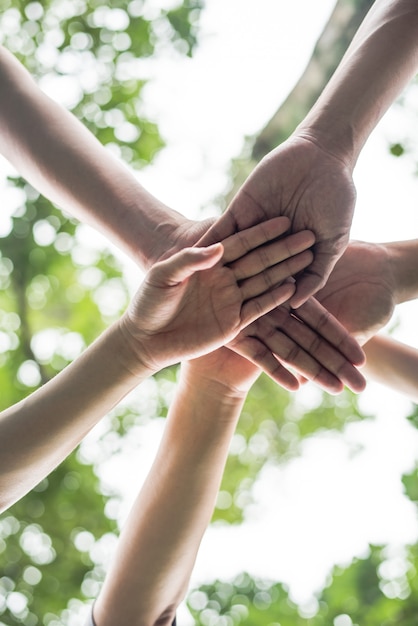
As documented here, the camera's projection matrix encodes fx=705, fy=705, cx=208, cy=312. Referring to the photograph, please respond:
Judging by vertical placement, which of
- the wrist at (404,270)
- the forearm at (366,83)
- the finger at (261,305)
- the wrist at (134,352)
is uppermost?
the forearm at (366,83)

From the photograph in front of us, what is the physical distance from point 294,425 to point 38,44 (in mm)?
2758

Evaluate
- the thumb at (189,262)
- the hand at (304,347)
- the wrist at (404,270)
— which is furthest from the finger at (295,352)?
the thumb at (189,262)

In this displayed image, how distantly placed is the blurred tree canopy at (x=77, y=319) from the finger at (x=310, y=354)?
1.43 meters

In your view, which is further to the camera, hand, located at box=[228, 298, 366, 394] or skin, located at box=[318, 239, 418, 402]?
skin, located at box=[318, 239, 418, 402]

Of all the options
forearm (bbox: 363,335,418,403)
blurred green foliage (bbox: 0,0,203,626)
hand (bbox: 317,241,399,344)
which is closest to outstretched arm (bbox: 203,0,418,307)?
hand (bbox: 317,241,399,344)

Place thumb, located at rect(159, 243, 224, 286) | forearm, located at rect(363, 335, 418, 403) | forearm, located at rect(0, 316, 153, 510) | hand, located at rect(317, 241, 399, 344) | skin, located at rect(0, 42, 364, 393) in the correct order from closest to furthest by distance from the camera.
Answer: thumb, located at rect(159, 243, 224, 286) → forearm, located at rect(0, 316, 153, 510) → skin, located at rect(0, 42, 364, 393) → hand, located at rect(317, 241, 399, 344) → forearm, located at rect(363, 335, 418, 403)

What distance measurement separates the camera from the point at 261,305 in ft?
6.32

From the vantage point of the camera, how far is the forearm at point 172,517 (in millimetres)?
2107

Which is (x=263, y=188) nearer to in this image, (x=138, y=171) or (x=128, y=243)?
(x=128, y=243)

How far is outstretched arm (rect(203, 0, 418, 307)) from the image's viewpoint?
1958 mm

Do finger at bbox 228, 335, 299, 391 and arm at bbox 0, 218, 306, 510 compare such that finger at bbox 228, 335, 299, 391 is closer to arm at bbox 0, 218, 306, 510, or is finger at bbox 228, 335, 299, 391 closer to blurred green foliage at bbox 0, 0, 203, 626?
arm at bbox 0, 218, 306, 510

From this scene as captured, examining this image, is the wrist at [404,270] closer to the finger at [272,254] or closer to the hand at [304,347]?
the hand at [304,347]

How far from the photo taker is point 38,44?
3.61 m

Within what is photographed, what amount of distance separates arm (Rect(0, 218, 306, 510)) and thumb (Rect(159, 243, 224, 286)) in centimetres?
6
